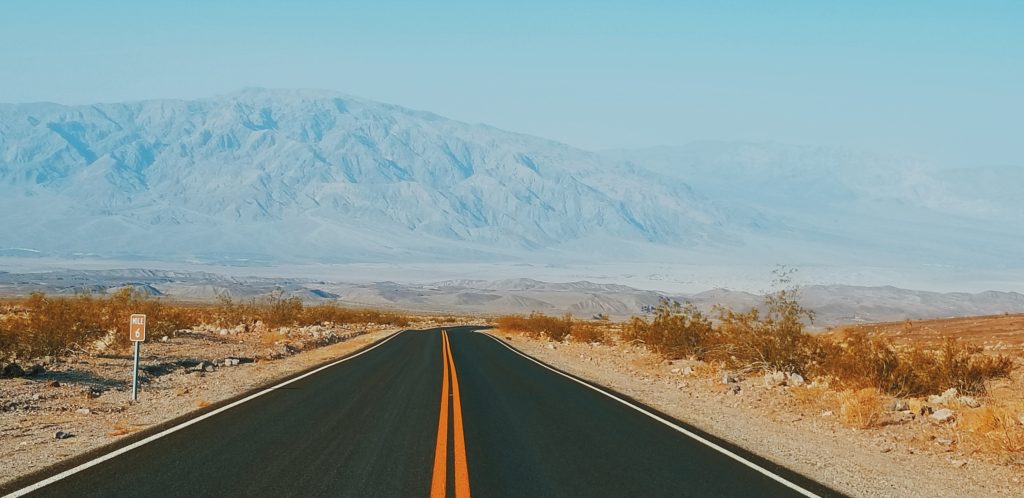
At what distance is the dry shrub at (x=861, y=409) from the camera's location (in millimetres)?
15859

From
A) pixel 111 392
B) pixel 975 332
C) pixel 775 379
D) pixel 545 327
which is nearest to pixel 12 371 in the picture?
pixel 111 392

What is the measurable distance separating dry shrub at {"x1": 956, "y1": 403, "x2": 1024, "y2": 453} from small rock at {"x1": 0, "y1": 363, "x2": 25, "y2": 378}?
18.0 m

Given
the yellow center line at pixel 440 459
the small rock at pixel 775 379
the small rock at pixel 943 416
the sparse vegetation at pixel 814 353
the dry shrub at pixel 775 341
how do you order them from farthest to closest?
the dry shrub at pixel 775 341 < the small rock at pixel 775 379 < the sparse vegetation at pixel 814 353 < the small rock at pixel 943 416 < the yellow center line at pixel 440 459

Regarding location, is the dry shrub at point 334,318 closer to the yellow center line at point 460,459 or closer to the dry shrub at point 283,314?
the dry shrub at point 283,314

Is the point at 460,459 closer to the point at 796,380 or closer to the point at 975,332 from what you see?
the point at 796,380

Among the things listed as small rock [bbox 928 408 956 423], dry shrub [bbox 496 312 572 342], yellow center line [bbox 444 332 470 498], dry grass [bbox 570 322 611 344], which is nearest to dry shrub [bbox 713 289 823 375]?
small rock [bbox 928 408 956 423]

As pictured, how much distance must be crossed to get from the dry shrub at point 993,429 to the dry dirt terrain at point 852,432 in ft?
0.07

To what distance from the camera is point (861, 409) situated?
15992 millimetres

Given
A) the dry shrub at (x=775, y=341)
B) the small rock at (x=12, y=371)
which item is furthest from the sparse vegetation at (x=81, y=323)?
the dry shrub at (x=775, y=341)

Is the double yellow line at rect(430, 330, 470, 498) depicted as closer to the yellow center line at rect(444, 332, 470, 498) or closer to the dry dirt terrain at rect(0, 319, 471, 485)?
the yellow center line at rect(444, 332, 470, 498)

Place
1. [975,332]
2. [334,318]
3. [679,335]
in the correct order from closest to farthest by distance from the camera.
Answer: [679,335] → [975,332] → [334,318]

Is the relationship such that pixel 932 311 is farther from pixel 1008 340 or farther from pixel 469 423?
pixel 469 423

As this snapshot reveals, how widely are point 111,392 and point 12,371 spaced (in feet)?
8.09

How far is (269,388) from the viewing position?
19.3 metres
